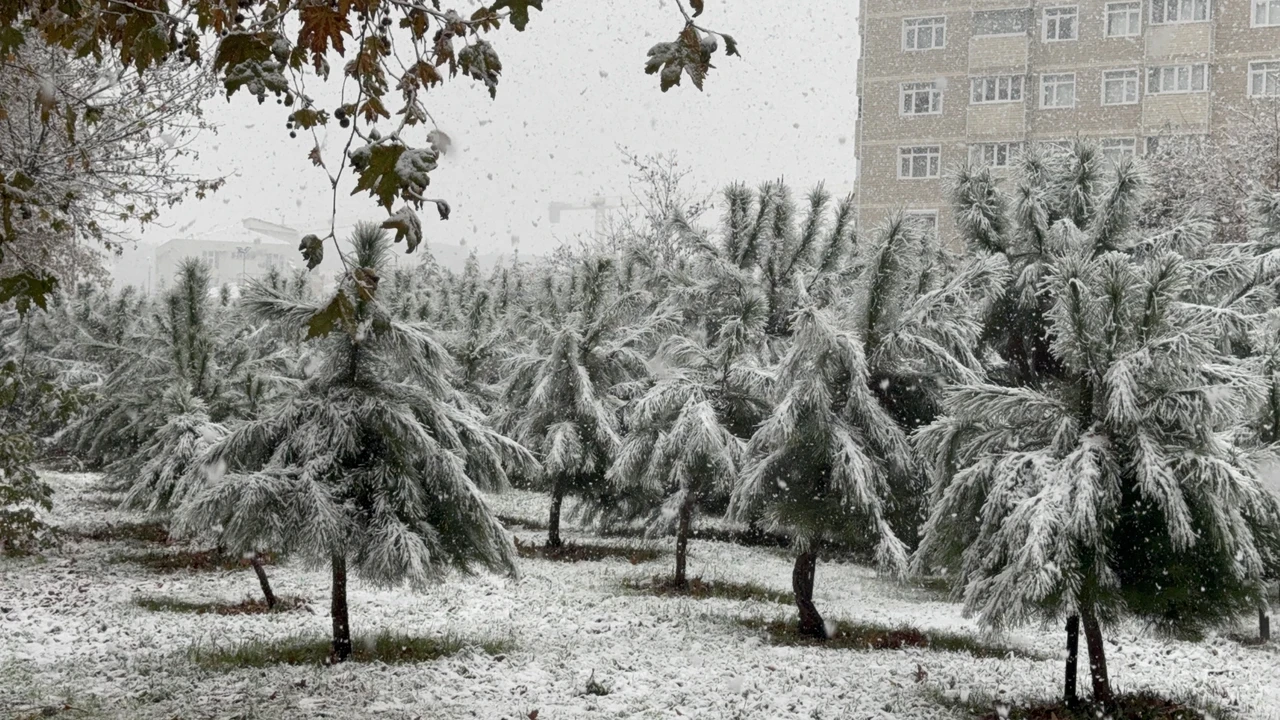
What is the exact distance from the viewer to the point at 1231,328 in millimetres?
12586

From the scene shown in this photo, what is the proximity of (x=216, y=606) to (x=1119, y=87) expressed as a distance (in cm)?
3699

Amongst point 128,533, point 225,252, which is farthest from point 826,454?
point 225,252

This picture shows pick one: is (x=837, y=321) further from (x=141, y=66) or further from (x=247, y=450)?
(x=141, y=66)

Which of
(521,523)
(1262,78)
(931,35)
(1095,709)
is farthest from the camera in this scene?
(931,35)

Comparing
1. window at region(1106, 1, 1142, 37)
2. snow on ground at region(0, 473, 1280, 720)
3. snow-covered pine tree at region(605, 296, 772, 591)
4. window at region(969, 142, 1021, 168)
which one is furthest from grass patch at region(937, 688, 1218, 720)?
window at region(1106, 1, 1142, 37)

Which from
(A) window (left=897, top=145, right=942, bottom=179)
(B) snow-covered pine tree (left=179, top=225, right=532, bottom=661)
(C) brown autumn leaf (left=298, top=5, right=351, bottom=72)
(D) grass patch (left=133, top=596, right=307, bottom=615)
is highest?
(A) window (left=897, top=145, right=942, bottom=179)

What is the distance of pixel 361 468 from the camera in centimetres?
973

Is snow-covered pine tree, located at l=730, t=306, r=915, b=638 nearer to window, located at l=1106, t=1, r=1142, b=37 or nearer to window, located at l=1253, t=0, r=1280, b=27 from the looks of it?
window, located at l=1106, t=1, r=1142, b=37

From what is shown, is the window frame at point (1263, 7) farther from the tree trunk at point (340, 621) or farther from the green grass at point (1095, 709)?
the tree trunk at point (340, 621)

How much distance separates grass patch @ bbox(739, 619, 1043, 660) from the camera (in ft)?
39.5

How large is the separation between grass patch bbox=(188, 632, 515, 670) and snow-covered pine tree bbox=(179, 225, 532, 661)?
39 centimetres

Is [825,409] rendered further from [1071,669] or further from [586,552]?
[586,552]

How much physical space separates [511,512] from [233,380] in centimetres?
1011

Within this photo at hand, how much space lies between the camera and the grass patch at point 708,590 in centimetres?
1536
